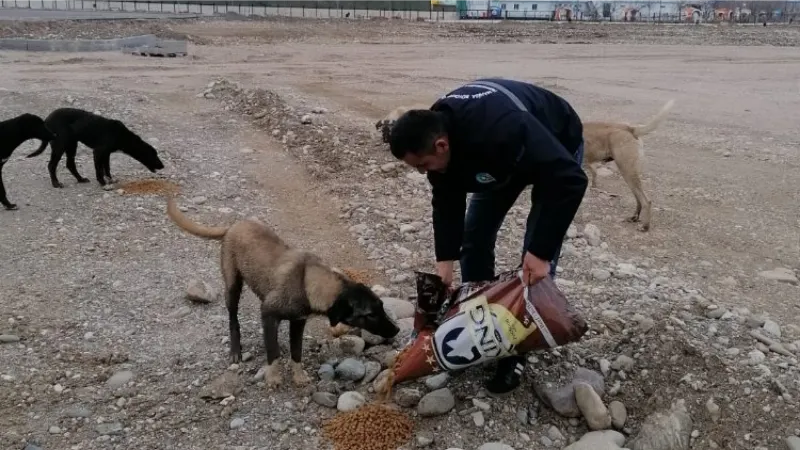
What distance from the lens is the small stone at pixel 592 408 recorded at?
162 inches

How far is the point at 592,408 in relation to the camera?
4145 millimetres

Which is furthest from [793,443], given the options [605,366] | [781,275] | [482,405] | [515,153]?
[781,275]

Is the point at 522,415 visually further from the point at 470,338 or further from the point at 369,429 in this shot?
the point at 369,429

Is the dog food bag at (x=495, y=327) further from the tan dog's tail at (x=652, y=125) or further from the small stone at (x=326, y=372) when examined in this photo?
the tan dog's tail at (x=652, y=125)

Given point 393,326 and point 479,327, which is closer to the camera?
point 479,327

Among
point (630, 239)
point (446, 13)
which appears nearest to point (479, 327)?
point (630, 239)

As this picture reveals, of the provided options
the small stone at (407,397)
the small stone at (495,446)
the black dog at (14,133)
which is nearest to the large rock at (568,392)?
the small stone at (495,446)

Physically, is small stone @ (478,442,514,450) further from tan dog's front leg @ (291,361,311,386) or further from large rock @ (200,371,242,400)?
large rock @ (200,371,242,400)

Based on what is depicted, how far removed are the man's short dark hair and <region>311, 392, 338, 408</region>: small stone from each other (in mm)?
1679

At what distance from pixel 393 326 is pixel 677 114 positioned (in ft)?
46.0

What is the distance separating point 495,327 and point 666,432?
3.53ft

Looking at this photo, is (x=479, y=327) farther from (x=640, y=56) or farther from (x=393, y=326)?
(x=640, y=56)

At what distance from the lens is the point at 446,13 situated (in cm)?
7556

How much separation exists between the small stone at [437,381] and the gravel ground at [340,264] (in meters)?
0.01
